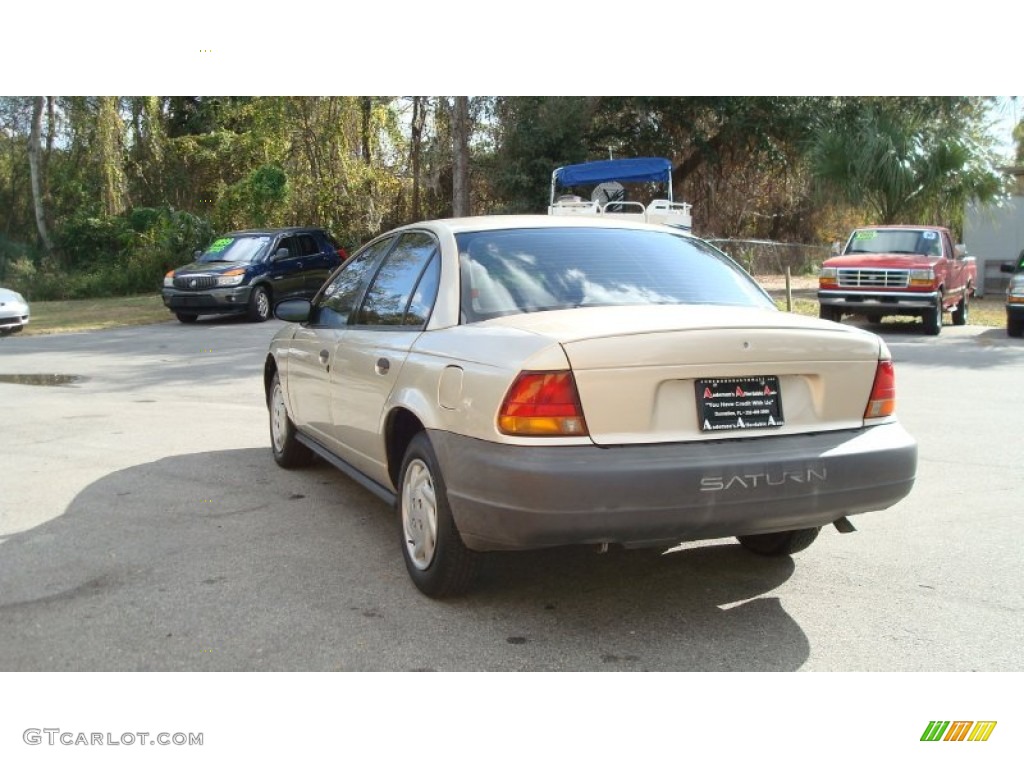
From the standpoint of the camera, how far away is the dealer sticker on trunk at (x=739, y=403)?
385 cm

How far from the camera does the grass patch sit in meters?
19.3

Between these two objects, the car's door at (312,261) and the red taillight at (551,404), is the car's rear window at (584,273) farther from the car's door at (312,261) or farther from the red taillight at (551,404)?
the car's door at (312,261)

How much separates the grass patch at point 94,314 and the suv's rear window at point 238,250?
1.66m

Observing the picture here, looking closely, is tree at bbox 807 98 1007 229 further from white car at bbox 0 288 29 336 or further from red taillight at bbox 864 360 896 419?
red taillight at bbox 864 360 896 419

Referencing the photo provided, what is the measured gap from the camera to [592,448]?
372cm

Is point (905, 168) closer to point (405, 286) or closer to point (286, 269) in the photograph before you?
point (286, 269)

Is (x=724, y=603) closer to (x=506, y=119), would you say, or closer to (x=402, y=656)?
(x=402, y=656)

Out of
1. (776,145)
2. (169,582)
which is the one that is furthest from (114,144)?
(169,582)

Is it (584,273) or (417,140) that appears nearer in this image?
(584,273)

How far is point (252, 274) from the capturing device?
65.9 feet

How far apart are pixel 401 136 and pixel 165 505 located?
2746cm

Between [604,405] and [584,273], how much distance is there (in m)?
1.03

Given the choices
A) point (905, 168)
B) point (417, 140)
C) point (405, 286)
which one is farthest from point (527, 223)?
point (417, 140)

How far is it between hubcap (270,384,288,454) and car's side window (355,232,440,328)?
1620 mm
